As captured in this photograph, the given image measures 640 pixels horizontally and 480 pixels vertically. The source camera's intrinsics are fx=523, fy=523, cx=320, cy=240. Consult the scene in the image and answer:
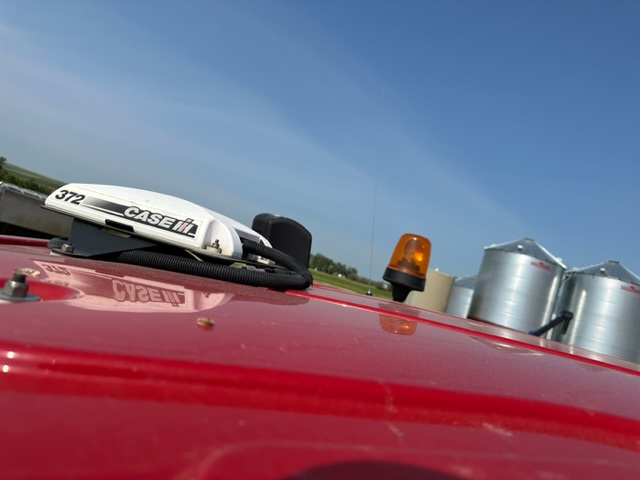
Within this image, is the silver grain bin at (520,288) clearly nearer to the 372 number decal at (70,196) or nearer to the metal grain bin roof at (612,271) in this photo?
the metal grain bin roof at (612,271)

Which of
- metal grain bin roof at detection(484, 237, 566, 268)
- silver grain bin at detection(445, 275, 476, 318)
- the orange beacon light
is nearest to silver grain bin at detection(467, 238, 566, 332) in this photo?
metal grain bin roof at detection(484, 237, 566, 268)

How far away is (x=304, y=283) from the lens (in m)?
1.75

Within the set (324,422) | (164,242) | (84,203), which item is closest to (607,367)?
(324,422)

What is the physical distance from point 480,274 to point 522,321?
3.40ft

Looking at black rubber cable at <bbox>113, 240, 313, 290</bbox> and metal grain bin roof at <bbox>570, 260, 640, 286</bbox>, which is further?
metal grain bin roof at <bbox>570, 260, 640, 286</bbox>

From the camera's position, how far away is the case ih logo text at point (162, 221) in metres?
1.60

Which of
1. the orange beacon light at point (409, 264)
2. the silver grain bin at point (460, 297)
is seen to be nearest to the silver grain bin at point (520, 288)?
the silver grain bin at point (460, 297)

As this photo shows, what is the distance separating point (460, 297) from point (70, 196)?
774cm

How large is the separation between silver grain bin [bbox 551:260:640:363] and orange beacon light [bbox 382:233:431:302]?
12.2 ft

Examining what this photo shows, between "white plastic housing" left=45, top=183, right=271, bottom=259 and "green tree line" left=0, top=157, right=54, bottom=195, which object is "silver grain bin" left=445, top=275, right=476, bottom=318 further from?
"white plastic housing" left=45, top=183, right=271, bottom=259

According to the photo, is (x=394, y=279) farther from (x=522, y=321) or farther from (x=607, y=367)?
(x=522, y=321)

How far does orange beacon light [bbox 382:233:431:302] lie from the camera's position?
3238 mm

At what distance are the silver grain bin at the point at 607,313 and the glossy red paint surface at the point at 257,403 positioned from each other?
5.74 m

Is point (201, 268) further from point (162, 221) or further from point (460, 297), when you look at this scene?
point (460, 297)
